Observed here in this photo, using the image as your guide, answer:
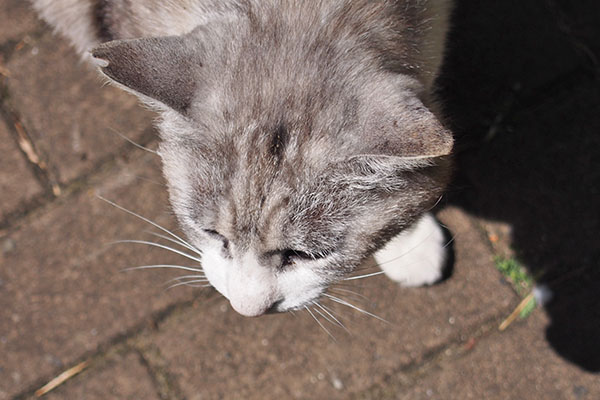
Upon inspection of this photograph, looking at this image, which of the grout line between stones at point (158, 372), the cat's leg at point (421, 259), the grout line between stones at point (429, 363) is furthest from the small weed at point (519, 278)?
the grout line between stones at point (158, 372)

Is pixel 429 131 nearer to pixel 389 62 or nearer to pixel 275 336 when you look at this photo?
pixel 389 62

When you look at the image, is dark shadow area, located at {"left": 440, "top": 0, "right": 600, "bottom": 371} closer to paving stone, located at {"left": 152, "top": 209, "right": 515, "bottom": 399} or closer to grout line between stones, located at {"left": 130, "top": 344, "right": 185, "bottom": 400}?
paving stone, located at {"left": 152, "top": 209, "right": 515, "bottom": 399}

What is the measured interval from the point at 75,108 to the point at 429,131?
1825mm

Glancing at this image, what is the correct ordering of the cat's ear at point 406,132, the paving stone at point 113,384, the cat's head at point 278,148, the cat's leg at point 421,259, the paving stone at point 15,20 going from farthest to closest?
the paving stone at point 15,20 → the paving stone at point 113,384 → the cat's leg at point 421,259 → the cat's head at point 278,148 → the cat's ear at point 406,132

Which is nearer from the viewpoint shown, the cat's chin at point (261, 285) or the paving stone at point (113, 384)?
the cat's chin at point (261, 285)

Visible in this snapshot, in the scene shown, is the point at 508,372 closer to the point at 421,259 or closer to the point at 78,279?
the point at 421,259

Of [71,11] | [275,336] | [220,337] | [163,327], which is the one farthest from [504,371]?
[71,11]

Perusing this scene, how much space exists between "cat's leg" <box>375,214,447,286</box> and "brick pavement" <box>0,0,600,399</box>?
0.10m

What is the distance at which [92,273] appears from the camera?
7.60ft

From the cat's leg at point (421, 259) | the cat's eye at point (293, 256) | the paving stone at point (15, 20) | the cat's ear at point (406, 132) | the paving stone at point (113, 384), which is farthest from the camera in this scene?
the paving stone at point (15, 20)

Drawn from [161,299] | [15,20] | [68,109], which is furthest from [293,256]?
[15,20]

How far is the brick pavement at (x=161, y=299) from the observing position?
87.6 inches

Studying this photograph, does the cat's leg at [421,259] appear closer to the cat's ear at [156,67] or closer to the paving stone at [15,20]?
the cat's ear at [156,67]

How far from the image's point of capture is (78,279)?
2318 mm
